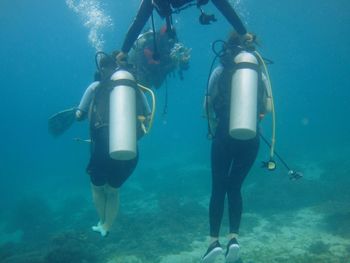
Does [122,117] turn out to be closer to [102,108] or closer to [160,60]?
[102,108]

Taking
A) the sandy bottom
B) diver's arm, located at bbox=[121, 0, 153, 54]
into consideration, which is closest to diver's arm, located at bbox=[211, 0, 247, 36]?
diver's arm, located at bbox=[121, 0, 153, 54]

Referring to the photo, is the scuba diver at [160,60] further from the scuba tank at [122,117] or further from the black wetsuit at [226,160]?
the black wetsuit at [226,160]

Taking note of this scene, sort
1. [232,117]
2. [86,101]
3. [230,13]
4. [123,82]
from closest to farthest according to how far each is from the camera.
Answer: [232,117], [123,82], [230,13], [86,101]

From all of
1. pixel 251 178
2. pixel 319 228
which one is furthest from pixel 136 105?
pixel 251 178

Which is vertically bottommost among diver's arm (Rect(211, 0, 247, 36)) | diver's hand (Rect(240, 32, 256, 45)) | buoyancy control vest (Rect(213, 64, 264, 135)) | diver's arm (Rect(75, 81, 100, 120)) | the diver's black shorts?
the diver's black shorts

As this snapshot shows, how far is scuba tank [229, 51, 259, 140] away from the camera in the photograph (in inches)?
178

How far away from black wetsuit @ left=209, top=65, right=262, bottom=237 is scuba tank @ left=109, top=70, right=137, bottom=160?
136 cm

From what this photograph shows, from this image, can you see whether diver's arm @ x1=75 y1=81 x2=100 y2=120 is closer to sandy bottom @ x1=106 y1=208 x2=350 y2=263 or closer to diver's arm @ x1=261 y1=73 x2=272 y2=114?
diver's arm @ x1=261 y1=73 x2=272 y2=114

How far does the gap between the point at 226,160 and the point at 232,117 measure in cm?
84

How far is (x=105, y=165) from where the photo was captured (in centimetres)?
521

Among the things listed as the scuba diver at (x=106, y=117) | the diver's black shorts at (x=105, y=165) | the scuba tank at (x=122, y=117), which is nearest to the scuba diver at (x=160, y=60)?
the scuba diver at (x=106, y=117)

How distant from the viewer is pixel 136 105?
17.4 ft

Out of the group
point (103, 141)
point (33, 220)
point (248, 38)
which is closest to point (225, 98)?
point (248, 38)

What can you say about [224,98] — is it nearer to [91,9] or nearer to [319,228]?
[319,228]
